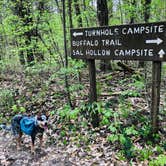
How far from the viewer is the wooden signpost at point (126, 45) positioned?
4.88 m

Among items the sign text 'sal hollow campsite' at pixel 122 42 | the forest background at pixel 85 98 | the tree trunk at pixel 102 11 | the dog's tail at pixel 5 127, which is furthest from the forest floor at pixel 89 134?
the tree trunk at pixel 102 11

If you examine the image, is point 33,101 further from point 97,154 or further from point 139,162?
point 139,162

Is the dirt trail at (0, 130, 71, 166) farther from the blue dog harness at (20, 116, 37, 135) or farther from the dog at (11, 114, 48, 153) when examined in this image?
the blue dog harness at (20, 116, 37, 135)

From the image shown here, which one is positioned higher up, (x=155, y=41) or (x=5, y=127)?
(x=155, y=41)

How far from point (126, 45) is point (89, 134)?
2623 millimetres

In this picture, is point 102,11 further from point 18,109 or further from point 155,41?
point 155,41

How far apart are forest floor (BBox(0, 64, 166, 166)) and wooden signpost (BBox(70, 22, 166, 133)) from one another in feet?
2.14

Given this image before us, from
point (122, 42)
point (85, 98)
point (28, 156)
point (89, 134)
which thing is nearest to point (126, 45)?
point (122, 42)

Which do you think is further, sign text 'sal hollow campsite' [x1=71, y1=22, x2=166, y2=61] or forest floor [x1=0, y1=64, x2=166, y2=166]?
forest floor [x1=0, y1=64, x2=166, y2=166]

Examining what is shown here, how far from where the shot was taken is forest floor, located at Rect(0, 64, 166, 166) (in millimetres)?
5551

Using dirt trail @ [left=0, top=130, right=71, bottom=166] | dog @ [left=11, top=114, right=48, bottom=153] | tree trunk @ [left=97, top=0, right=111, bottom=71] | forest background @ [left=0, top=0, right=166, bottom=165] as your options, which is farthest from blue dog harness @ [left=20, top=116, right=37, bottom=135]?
tree trunk @ [left=97, top=0, right=111, bottom=71]

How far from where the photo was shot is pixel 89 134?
656 cm

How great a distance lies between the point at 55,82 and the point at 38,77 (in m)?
1.14

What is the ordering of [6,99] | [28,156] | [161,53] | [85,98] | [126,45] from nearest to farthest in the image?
[161,53] < [126,45] < [28,156] < [85,98] < [6,99]
